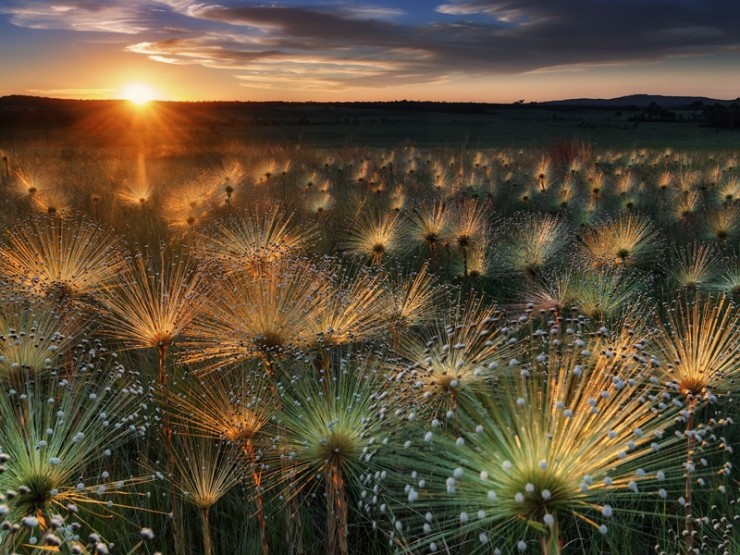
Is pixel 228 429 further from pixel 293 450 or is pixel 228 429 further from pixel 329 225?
pixel 329 225

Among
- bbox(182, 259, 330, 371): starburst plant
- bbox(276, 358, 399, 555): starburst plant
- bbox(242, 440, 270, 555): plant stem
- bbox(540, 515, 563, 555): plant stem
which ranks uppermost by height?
bbox(182, 259, 330, 371): starburst plant

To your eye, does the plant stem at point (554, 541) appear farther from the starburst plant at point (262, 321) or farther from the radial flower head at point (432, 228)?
the radial flower head at point (432, 228)

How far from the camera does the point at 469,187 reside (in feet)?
47.4

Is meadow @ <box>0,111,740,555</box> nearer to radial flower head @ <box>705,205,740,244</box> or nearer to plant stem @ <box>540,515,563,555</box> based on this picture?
plant stem @ <box>540,515,563,555</box>

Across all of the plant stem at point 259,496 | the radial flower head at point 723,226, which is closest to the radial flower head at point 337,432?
the plant stem at point 259,496

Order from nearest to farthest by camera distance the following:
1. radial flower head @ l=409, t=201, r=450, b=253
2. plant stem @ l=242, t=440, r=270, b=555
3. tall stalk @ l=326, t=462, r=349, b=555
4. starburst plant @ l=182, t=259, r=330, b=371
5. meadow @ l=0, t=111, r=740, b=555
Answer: meadow @ l=0, t=111, r=740, b=555 < tall stalk @ l=326, t=462, r=349, b=555 < plant stem @ l=242, t=440, r=270, b=555 < starburst plant @ l=182, t=259, r=330, b=371 < radial flower head @ l=409, t=201, r=450, b=253

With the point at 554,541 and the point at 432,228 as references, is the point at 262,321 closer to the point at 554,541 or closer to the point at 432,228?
the point at 554,541

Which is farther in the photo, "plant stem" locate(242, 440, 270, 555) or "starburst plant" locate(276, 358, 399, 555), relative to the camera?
"plant stem" locate(242, 440, 270, 555)

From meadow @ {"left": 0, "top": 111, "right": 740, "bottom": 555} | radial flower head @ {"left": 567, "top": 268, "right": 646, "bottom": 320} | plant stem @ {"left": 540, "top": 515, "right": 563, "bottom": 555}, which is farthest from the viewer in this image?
radial flower head @ {"left": 567, "top": 268, "right": 646, "bottom": 320}

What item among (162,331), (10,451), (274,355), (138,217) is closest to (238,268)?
(162,331)

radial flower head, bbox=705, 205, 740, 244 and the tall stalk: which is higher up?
radial flower head, bbox=705, 205, 740, 244

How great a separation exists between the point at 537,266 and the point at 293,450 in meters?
4.57

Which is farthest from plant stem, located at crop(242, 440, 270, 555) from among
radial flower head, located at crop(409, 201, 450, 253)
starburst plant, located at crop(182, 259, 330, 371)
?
radial flower head, located at crop(409, 201, 450, 253)

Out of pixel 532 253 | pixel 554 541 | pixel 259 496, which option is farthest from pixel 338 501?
pixel 532 253
